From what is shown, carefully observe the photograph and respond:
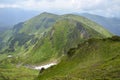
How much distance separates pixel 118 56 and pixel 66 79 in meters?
57.9

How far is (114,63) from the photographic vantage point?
573 feet

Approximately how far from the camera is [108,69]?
164 meters

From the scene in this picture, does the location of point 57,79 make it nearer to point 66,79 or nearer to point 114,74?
point 66,79

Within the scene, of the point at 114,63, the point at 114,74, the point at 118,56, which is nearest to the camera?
the point at 114,74

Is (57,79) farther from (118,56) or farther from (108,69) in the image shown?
(118,56)

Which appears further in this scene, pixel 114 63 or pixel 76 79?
pixel 114 63

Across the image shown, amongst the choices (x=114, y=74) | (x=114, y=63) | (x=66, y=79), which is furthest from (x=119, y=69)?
(x=66, y=79)

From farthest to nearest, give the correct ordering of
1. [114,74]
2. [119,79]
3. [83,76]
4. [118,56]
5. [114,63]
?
1. [118,56]
2. [114,63]
3. [83,76]
4. [114,74]
5. [119,79]

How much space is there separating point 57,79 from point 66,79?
6220mm

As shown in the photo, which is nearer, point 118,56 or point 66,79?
point 66,79

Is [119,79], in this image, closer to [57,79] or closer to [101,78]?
[101,78]

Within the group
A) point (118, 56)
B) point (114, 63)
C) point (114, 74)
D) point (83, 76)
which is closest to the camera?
point (114, 74)

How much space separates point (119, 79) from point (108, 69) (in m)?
23.1

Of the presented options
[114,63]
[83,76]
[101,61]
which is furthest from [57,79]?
[101,61]
